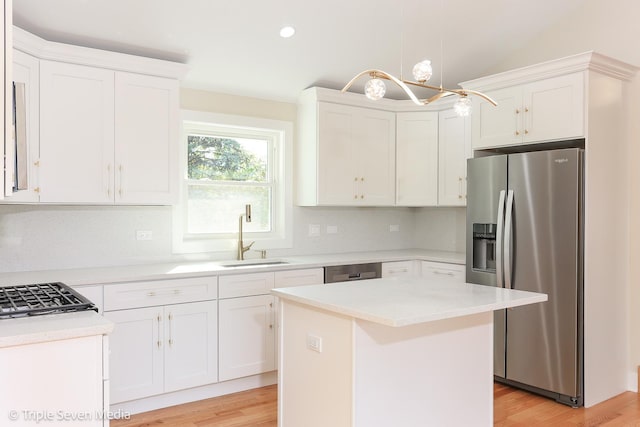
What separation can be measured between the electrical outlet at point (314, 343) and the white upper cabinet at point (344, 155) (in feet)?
6.51

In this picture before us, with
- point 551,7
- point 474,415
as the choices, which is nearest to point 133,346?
point 474,415

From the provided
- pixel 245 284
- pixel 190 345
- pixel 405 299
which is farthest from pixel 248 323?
pixel 405 299

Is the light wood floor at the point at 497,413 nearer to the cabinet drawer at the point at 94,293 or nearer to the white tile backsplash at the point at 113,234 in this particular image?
the cabinet drawer at the point at 94,293

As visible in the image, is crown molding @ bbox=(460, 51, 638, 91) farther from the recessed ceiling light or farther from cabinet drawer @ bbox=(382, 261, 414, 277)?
cabinet drawer @ bbox=(382, 261, 414, 277)

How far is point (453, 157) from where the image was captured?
4.59 meters

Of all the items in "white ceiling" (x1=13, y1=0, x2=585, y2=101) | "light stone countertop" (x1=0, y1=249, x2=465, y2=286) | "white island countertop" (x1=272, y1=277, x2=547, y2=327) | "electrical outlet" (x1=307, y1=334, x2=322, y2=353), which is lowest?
"electrical outlet" (x1=307, y1=334, x2=322, y2=353)

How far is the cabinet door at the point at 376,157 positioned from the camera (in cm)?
460

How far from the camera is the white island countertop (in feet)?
6.95

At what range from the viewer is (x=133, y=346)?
10.5ft

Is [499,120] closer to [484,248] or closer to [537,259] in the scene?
[484,248]

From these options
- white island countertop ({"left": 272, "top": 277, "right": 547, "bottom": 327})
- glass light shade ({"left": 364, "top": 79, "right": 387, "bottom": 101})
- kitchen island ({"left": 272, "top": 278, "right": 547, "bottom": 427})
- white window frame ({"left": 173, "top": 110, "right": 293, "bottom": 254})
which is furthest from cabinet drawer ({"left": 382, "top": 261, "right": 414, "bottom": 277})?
glass light shade ({"left": 364, "top": 79, "right": 387, "bottom": 101})

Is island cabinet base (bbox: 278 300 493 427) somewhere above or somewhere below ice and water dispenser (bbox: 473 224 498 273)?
below

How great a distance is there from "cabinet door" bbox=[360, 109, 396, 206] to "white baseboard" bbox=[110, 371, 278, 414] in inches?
69.6

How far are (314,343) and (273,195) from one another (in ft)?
7.45
